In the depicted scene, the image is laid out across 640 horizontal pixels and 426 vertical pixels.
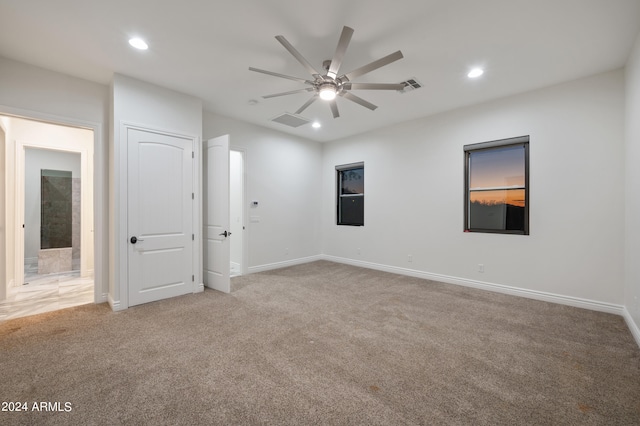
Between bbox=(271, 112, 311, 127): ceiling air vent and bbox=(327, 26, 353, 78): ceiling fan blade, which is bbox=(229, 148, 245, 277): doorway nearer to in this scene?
bbox=(271, 112, 311, 127): ceiling air vent

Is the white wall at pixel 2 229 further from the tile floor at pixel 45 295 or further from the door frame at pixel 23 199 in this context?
the door frame at pixel 23 199

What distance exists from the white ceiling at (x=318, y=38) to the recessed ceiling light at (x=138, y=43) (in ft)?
0.19

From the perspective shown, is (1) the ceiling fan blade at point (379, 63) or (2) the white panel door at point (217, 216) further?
(2) the white panel door at point (217, 216)

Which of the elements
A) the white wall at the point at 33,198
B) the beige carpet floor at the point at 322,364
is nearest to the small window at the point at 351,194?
the beige carpet floor at the point at 322,364

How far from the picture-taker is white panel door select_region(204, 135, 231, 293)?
4.16 meters

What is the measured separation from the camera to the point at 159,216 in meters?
3.77

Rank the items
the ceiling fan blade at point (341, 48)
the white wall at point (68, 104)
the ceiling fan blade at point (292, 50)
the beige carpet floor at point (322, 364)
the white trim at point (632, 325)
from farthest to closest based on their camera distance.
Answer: the white wall at point (68, 104)
the white trim at point (632, 325)
the ceiling fan blade at point (292, 50)
the ceiling fan blade at point (341, 48)
the beige carpet floor at point (322, 364)

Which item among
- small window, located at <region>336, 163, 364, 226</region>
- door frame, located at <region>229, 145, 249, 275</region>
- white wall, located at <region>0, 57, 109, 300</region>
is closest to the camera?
white wall, located at <region>0, 57, 109, 300</region>

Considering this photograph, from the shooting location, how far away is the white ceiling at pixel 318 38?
91.3 inches

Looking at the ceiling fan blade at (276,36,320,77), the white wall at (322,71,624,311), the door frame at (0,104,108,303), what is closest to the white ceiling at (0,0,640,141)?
the ceiling fan blade at (276,36,320,77)

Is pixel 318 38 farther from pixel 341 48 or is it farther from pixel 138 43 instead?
pixel 138 43

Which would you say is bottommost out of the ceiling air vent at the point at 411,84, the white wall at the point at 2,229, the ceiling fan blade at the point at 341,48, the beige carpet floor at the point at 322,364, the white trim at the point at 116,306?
the beige carpet floor at the point at 322,364

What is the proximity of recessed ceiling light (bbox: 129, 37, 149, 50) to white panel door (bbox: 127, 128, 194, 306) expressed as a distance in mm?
1093

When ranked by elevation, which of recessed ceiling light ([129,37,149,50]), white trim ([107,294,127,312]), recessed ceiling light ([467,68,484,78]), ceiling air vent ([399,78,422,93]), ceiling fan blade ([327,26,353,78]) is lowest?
white trim ([107,294,127,312])
